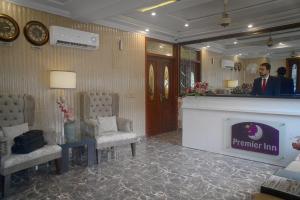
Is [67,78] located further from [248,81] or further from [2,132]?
[248,81]

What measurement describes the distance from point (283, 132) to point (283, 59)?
5.11 m

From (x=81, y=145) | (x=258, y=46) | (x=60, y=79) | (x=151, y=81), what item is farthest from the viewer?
(x=258, y=46)

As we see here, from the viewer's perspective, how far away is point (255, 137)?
4.09 m

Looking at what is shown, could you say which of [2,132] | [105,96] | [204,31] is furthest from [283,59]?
[2,132]

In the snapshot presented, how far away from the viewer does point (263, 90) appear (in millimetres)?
4168

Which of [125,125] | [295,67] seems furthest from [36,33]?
[295,67]

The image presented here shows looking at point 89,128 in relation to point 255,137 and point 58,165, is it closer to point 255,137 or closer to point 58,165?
point 58,165

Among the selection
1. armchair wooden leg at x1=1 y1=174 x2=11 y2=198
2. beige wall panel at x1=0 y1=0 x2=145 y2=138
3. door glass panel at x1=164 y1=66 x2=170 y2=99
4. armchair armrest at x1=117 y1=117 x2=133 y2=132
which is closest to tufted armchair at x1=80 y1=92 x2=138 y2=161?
armchair armrest at x1=117 y1=117 x2=133 y2=132

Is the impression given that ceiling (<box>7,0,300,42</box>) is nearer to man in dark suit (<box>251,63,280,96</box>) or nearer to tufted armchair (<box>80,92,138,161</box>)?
man in dark suit (<box>251,63,280,96</box>)

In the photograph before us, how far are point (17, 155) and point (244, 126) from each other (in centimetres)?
367

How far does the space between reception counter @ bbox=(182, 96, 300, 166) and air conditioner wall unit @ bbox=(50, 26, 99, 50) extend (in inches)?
90.6

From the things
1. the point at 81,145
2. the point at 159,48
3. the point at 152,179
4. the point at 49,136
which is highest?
the point at 159,48

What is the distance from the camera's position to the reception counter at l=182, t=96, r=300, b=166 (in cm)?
377

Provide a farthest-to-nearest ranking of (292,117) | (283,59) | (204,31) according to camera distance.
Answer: (283,59)
(204,31)
(292,117)
